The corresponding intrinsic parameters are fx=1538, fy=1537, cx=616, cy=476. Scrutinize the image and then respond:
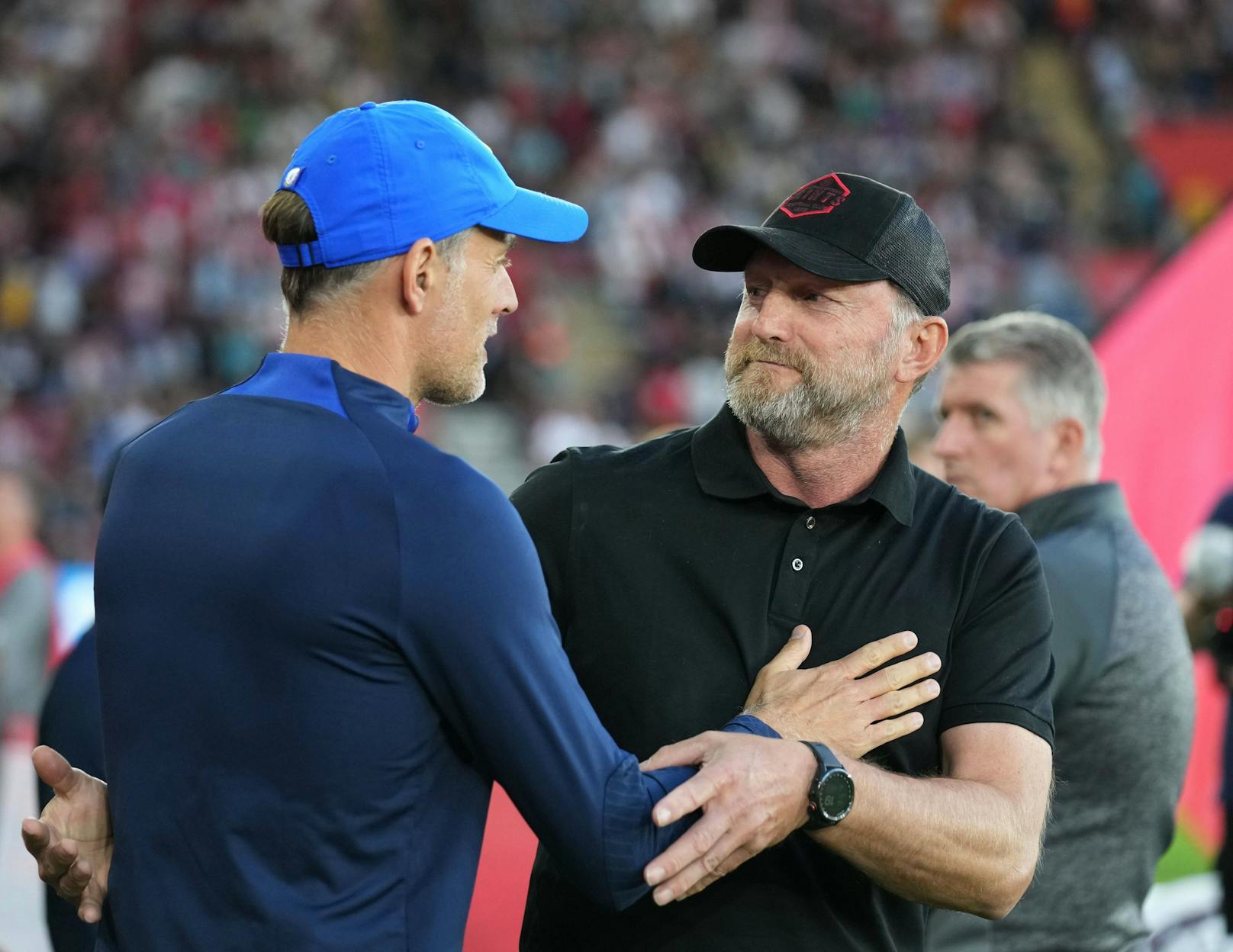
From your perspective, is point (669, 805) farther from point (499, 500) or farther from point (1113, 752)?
point (1113, 752)

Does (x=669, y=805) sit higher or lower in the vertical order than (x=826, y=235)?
lower

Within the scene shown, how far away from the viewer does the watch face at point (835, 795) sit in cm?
205

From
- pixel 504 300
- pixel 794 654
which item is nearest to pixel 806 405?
pixel 794 654

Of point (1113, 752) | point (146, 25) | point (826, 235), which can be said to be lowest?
point (1113, 752)

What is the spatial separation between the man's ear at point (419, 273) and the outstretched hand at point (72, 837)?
0.80 meters

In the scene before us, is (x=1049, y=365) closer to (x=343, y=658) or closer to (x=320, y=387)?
(x=320, y=387)

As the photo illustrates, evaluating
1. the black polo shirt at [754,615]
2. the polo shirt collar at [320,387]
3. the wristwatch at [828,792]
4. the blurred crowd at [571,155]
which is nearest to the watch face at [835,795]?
the wristwatch at [828,792]

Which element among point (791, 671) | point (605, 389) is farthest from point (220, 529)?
point (605, 389)

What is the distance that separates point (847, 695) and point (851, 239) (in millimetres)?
728

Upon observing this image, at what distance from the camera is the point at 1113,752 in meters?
3.05

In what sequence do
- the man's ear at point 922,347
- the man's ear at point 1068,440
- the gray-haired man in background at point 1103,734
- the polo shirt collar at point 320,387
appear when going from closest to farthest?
1. the polo shirt collar at point 320,387
2. the man's ear at point 922,347
3. the gray-haired man in background at point 1103,734
4. the man's ear at point 1068,440

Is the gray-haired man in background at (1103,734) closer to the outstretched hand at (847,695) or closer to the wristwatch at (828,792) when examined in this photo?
the outstretched hand at (847,695)

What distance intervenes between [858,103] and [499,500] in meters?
18.4

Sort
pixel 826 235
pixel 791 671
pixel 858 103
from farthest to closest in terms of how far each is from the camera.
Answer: pixel 858 103, pixel 826 235, pixel 791 671
